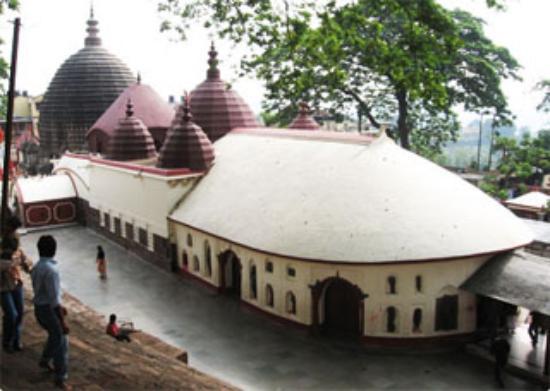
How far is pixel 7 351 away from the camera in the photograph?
906cm

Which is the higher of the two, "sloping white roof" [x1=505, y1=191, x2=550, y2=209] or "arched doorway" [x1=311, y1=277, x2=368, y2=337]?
"sloping white roof" [x1=505, y1=191, x2=550, y2=209]

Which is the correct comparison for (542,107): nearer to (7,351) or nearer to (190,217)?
(190,217)

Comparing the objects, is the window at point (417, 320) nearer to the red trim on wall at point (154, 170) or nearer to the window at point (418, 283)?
the window at point (418, 283)

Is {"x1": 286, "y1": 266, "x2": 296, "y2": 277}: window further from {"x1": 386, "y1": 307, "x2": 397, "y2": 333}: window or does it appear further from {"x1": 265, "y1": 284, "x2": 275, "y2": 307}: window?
{"x1": 386, "y1": 307, "x2": 397, "y2": 333}: window

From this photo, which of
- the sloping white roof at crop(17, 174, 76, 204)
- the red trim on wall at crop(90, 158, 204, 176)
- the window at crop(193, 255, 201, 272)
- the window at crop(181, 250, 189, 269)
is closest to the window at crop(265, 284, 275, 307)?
the window at crop(193, 255, 201, 272)

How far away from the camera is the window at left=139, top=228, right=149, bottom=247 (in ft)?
91.6

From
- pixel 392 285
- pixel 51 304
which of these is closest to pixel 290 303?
pixel 392 285

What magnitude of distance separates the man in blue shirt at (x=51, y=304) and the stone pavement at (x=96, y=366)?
357mm

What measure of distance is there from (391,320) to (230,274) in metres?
7.18

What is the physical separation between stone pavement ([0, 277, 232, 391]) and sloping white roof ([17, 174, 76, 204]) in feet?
80.0

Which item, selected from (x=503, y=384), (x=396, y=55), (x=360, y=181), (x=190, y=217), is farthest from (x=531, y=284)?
(x=190, y=217)

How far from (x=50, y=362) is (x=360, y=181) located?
42.6 ft

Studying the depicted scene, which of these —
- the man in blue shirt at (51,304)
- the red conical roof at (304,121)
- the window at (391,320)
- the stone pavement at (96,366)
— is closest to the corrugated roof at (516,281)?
the window at (391,320)

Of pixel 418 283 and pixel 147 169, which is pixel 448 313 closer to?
pixel 418 283
